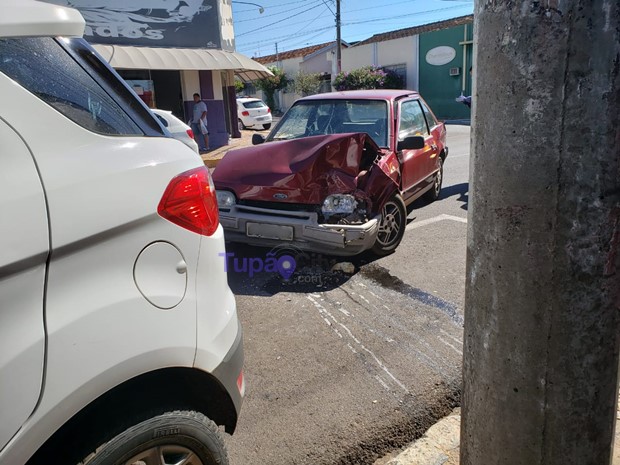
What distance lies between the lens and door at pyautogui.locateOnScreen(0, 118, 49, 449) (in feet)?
4.44

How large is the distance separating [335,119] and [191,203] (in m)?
4.72

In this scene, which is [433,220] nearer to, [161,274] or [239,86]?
[161,274]

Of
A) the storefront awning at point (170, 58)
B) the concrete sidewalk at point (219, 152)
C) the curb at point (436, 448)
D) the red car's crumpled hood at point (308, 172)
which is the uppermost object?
the storefront awning at point (170, 58)

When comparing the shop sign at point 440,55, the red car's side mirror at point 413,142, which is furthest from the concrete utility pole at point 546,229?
the shop sign at point 440,55

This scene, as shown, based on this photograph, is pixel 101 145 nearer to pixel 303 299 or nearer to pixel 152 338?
pixel 152 338

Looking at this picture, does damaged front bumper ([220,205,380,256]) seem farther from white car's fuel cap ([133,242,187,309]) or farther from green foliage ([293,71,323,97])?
green foliage ([293,71,323,97])

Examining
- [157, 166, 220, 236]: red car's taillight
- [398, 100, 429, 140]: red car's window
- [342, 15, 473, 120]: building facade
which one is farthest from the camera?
[342, 15, 473, 120]: building facade

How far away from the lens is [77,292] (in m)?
1.50

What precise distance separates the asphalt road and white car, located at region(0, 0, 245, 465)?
95 cm

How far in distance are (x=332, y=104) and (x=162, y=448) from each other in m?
5.35

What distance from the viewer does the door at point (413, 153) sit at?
238 inches

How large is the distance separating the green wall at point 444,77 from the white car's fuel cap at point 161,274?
28.0 m

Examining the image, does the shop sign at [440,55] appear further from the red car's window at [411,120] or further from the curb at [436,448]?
the curb at [436,448]

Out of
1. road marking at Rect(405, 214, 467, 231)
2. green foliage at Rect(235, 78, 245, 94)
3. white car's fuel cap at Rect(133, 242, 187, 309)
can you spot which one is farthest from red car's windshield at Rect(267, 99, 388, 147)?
green foliage at Rect(235, 78, 245, 94)
